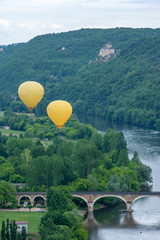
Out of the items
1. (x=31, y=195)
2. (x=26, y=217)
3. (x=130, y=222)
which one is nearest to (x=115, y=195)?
(x=130, y=222)

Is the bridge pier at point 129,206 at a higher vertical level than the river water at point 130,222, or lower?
higher

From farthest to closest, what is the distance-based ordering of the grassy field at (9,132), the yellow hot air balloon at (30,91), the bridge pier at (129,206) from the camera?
the grassy field at (9,132), the yellow hot air balloon at (30,91), the bridge pier at (129,206)

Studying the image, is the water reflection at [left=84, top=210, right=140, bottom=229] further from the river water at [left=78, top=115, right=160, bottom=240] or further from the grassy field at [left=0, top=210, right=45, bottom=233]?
the grassy field at [left=0, top=210, right=45, bottom=233]

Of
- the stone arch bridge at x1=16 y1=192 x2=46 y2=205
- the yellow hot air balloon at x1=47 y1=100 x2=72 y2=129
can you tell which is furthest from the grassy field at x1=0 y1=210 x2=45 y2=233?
the yellow hot air balloon at x1=47 y1=100 x2=72 y2=129

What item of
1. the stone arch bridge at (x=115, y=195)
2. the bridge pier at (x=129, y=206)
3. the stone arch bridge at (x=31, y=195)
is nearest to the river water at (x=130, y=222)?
the bridge pier at (x=129, y=206)

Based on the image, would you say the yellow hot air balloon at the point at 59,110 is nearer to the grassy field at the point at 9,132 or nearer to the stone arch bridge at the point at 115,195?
the stone arch bridge at the point at 115,195

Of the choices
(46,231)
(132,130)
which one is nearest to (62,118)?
(46,231)

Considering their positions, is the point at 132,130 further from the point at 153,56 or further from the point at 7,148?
the point at 153,56

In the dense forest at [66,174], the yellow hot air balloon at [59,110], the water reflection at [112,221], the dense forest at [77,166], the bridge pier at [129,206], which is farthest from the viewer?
the yellow hot air balloon at [59,110]

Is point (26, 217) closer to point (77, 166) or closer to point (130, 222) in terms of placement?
point (130, 222)
